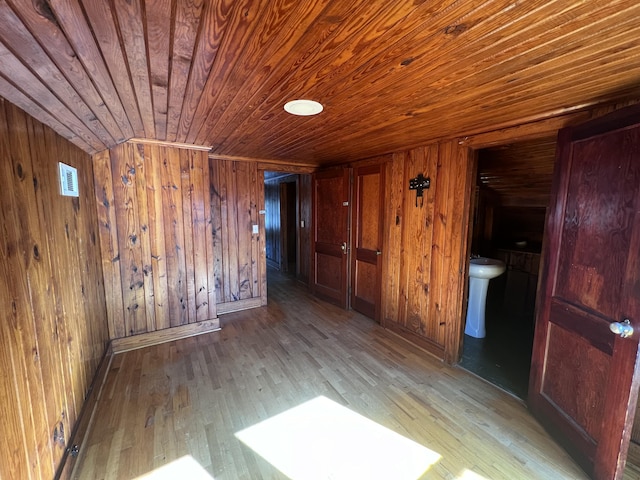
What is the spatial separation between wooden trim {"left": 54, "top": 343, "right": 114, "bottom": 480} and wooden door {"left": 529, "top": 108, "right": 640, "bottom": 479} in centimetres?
282

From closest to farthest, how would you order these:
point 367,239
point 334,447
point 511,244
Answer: point 334,447
point 367,239
point 511,244

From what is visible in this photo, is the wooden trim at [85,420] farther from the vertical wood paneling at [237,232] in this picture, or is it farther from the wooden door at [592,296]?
the wooden door at [592,296]

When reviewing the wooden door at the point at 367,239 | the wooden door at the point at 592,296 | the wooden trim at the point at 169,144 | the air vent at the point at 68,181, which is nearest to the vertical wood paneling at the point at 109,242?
the wooden trim at the point at 169,144

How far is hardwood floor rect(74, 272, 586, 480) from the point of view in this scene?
5.15 feet

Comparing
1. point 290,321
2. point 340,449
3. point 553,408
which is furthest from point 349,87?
point 290,321

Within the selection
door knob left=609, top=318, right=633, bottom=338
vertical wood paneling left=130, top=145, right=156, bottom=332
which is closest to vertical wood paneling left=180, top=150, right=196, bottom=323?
vertical wood paneling left=130, top=145, right=156, bottom=332

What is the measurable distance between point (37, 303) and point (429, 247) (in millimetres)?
2899

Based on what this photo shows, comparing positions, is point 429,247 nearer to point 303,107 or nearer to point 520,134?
point 520,134

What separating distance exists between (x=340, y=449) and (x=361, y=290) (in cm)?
222

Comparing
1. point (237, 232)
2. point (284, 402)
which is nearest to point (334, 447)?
point (284, 402)

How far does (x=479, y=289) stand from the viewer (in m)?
3.03

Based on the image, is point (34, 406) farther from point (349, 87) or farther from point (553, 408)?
point (553, 408)

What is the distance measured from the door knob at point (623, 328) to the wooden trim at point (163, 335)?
3386 millimetres

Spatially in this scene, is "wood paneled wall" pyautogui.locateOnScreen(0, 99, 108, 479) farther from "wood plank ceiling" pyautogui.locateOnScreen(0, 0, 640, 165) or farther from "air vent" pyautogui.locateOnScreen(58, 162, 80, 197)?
"wood plank ceiling" pyautogui.locateOnScreen(0, 0, 640, 165)
